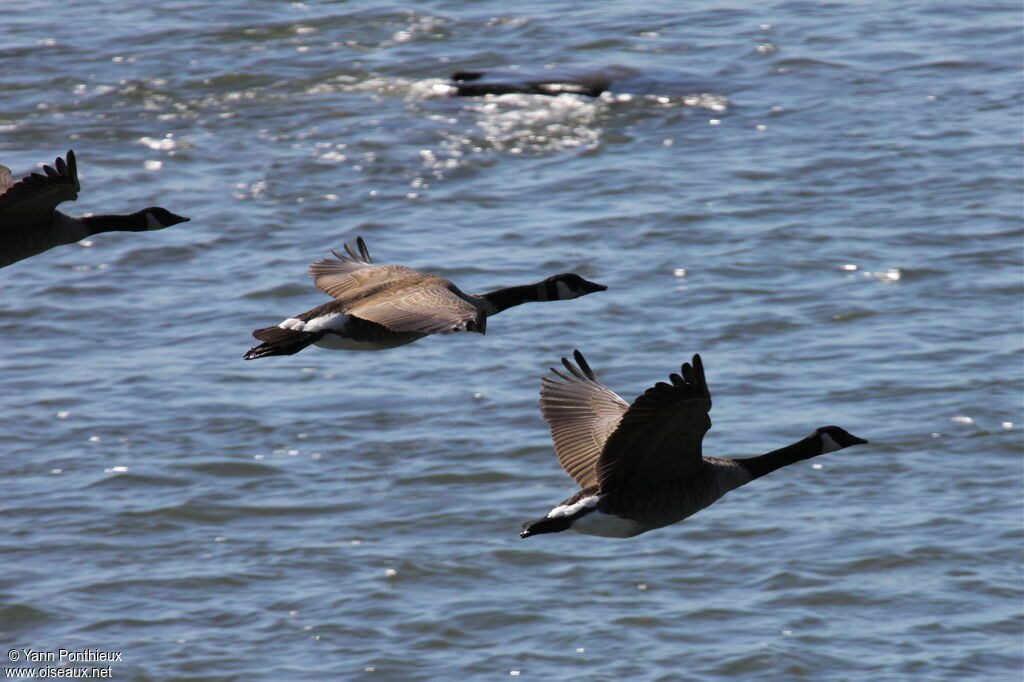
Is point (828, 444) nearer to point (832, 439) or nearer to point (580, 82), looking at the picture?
point (832, 439)

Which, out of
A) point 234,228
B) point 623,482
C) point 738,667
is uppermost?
point 623,482

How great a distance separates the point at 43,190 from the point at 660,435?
4.09 m

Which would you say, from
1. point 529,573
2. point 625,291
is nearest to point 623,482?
point 529,573

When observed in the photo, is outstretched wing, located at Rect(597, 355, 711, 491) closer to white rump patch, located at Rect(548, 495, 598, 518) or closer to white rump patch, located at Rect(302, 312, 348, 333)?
white rump patch, located at Rect(548, 495, 598, 518)

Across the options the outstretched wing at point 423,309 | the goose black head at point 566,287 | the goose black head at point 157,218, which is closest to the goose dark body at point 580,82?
the goose black head at point 566,287

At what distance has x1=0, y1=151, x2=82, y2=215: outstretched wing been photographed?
378 inches

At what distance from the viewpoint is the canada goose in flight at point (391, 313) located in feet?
31.3

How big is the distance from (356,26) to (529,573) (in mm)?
22554

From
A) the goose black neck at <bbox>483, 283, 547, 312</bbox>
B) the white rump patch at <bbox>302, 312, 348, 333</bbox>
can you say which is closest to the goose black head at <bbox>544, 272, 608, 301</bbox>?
the goose black neck at <bbox>483, 283, 547, 312</bbox>

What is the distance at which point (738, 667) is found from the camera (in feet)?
58.0

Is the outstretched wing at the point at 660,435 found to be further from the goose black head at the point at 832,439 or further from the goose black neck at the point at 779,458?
the goose black head at the point at 832,439

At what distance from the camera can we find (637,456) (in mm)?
9000

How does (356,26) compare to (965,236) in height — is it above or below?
above

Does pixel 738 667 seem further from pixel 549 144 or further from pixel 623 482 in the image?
pixel 549 144
